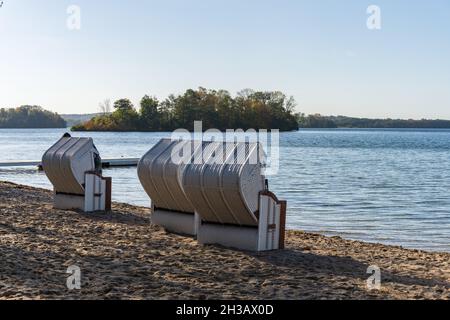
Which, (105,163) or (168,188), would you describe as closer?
(168,188)

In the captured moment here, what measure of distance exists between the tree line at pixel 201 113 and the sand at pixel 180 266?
429ft

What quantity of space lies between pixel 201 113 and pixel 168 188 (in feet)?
451

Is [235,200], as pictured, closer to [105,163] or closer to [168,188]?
[168,188]

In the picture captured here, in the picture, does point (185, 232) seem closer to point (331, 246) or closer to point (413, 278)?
point (331, 246)

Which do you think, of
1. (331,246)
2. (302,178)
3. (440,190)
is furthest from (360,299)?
(302,178)

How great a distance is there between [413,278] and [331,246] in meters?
3.28

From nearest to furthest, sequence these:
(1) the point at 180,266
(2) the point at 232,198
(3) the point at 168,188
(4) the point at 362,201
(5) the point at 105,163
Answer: (1) the point at 180,266, (2) the point at 232,198, (3) the point at 168,188, (4) the point at 362,201, (5) the point at 105,163

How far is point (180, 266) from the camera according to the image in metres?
9.44

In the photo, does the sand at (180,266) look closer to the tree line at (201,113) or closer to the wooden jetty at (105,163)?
the wooden jetty at (105,163)

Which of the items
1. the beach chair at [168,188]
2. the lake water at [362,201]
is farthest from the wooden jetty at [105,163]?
the beach chair at [168,188]

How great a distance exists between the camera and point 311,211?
21.6 meters

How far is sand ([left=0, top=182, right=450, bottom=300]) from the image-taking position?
7.88 m

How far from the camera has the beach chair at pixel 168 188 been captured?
1251cm

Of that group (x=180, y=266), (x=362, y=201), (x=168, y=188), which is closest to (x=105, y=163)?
(x=362, y=201)
